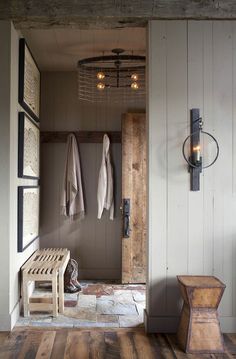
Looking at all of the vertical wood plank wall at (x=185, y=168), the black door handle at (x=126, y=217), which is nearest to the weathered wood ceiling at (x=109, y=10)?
the vertical wood plank wall at (x=185, y=168)

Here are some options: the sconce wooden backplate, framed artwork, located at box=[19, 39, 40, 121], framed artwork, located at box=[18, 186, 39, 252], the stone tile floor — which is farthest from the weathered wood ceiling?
the stone tile floor

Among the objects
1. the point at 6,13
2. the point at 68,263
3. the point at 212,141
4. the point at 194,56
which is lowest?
the point at 68,263

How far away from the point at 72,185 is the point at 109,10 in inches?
85.8

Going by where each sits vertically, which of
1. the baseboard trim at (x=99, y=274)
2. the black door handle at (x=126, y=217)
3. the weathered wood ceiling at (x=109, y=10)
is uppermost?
the weathered wood ceiling at (x=109, y=10)

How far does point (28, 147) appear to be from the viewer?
368 centimetres

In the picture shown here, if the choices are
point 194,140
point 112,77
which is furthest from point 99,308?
point 112,77

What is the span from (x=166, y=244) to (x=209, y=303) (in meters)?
0.57

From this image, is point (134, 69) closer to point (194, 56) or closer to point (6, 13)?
point (194, 56)

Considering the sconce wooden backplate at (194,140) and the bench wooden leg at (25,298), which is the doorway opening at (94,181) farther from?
the sconce wooden backplate at (194,140)

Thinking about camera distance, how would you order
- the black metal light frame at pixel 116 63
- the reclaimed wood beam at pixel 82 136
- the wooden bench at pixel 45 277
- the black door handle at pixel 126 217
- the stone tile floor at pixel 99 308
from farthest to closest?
the reclaimed wood beam at pixel 82 136
the black door handle at pixel 126 217
the black metal light frame at pixel 116 63
the wooden bench at pixel 45 277
the stone tile floor at pixel 99 308

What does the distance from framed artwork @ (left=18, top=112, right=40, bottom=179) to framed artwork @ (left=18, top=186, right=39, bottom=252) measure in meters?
0.17

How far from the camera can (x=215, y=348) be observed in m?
2.62

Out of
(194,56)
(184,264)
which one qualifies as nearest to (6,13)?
(194,56)

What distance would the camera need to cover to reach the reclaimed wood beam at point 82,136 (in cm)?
464
